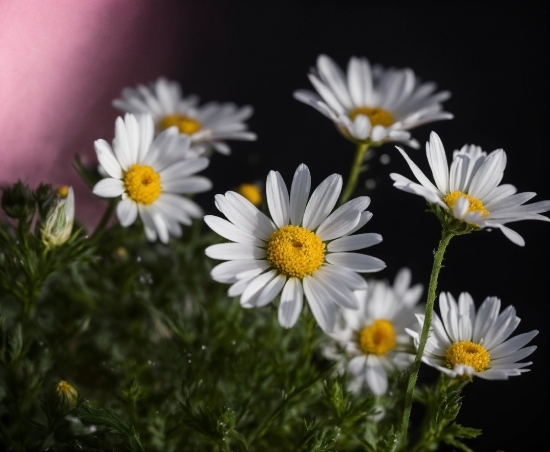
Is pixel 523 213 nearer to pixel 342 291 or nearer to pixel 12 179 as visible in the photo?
pixel 342 291

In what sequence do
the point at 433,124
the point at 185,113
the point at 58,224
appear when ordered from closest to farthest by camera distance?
the point at 58,224
the point at 185,113
the point at 433,124

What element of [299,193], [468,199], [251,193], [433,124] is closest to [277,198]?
[299,193]

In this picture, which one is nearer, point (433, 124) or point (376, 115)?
point (376, 115)

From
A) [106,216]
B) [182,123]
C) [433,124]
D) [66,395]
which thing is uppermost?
[433,124]

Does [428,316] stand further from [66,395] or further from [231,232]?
[66,395]

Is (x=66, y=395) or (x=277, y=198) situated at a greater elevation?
(x=277, y=198)

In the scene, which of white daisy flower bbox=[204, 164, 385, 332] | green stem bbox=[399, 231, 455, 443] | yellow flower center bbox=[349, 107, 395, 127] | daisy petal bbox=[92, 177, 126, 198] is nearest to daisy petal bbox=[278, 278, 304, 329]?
white daisy flower bbox=[204, 164, 385, 332]
